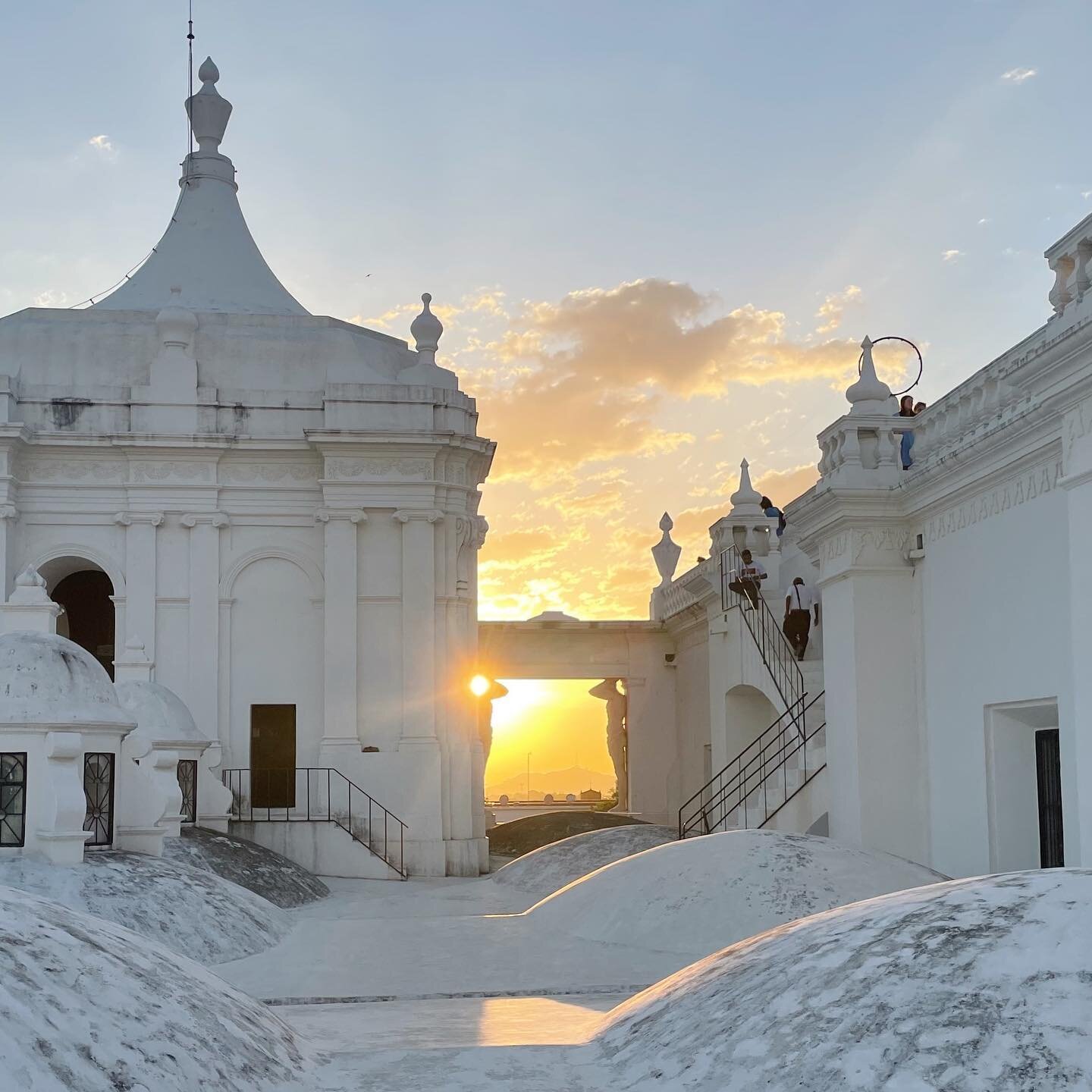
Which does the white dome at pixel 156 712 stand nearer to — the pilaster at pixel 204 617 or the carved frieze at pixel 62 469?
the pilaster at pixel 204 617

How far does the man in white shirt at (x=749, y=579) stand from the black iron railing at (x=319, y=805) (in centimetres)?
732

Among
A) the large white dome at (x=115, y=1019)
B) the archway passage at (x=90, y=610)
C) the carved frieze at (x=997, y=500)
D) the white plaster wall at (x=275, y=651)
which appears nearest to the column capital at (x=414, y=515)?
the white plaster wall at (x=275, y=651)

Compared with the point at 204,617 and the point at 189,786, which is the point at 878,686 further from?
the point at 204,617

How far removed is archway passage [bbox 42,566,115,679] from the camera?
100 feet

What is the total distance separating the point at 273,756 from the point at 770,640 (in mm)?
9684

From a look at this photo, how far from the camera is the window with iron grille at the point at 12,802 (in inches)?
540

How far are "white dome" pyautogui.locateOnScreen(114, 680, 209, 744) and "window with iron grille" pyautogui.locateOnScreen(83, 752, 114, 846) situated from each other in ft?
17.4

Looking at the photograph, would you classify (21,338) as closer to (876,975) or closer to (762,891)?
(762,891)

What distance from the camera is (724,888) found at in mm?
13078

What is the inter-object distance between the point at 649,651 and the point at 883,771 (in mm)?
17236

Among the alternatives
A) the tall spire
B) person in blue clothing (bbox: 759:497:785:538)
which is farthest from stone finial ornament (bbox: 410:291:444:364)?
person in blue clothing (bbox: 759:497:785:538)

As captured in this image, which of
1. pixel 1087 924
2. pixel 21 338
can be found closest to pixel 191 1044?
pixel 1087 924

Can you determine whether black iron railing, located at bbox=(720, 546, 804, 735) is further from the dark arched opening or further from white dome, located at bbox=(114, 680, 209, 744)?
the dark arched opening

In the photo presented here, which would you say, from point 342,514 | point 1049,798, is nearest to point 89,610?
point 342,514
